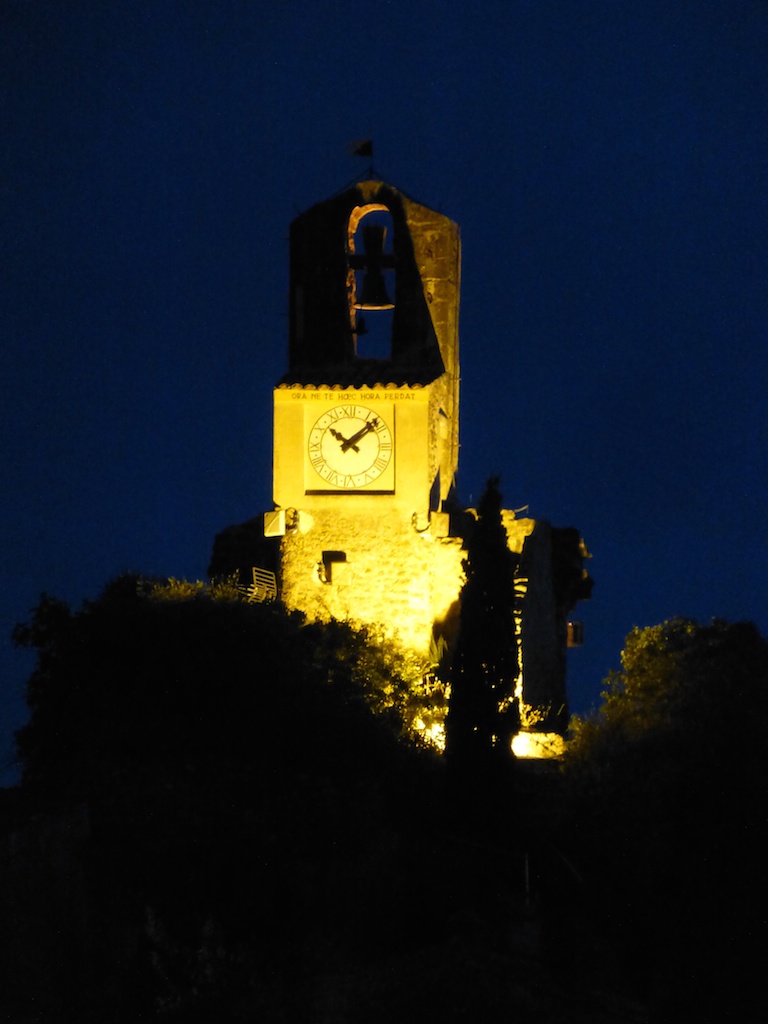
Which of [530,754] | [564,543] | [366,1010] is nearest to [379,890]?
[366,1010]

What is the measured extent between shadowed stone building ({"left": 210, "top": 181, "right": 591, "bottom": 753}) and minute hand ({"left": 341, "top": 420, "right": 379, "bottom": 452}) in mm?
22

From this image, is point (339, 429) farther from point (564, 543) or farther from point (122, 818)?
point (122, 818)

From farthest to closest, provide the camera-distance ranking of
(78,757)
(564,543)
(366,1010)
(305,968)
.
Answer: (564,543)
(78,757)
(305,968)
(366,1010)

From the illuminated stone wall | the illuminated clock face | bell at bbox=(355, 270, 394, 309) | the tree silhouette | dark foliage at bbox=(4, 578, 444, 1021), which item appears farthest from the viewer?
bell at bbox=(355, 270, 394, 309)

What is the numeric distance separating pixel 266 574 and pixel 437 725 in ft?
13.1

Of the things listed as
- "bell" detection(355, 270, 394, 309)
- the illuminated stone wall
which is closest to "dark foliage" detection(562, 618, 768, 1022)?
the illuminated stone wall

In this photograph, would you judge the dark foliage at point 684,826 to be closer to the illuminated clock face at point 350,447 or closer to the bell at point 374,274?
the illuminated clock face at point 350,447

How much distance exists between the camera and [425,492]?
3002 centimetres

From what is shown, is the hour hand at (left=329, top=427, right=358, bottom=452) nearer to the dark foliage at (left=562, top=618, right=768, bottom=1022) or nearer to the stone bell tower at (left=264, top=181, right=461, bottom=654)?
the stone bell tower at (left=264, top=181, right=461, bottom=654)

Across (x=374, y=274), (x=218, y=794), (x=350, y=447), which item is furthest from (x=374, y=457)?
(x=218, y=794)

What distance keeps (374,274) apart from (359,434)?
10.6 ft

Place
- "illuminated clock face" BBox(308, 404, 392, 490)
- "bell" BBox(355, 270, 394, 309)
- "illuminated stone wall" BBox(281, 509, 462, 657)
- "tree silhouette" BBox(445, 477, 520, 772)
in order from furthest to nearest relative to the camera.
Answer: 1. "bell" BBox(355, 270, 394, 309)
2. "illuminated clock face" BBox(308, 404, 392, 490)
3. "illuminated stone wall" BBox(281, 509, 462, 657)
4. "tree silhouette" BBox(445, 477, 520, 772)

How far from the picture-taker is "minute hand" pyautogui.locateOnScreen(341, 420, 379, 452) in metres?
30.2

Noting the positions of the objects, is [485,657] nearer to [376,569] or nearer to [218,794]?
[218,794]
